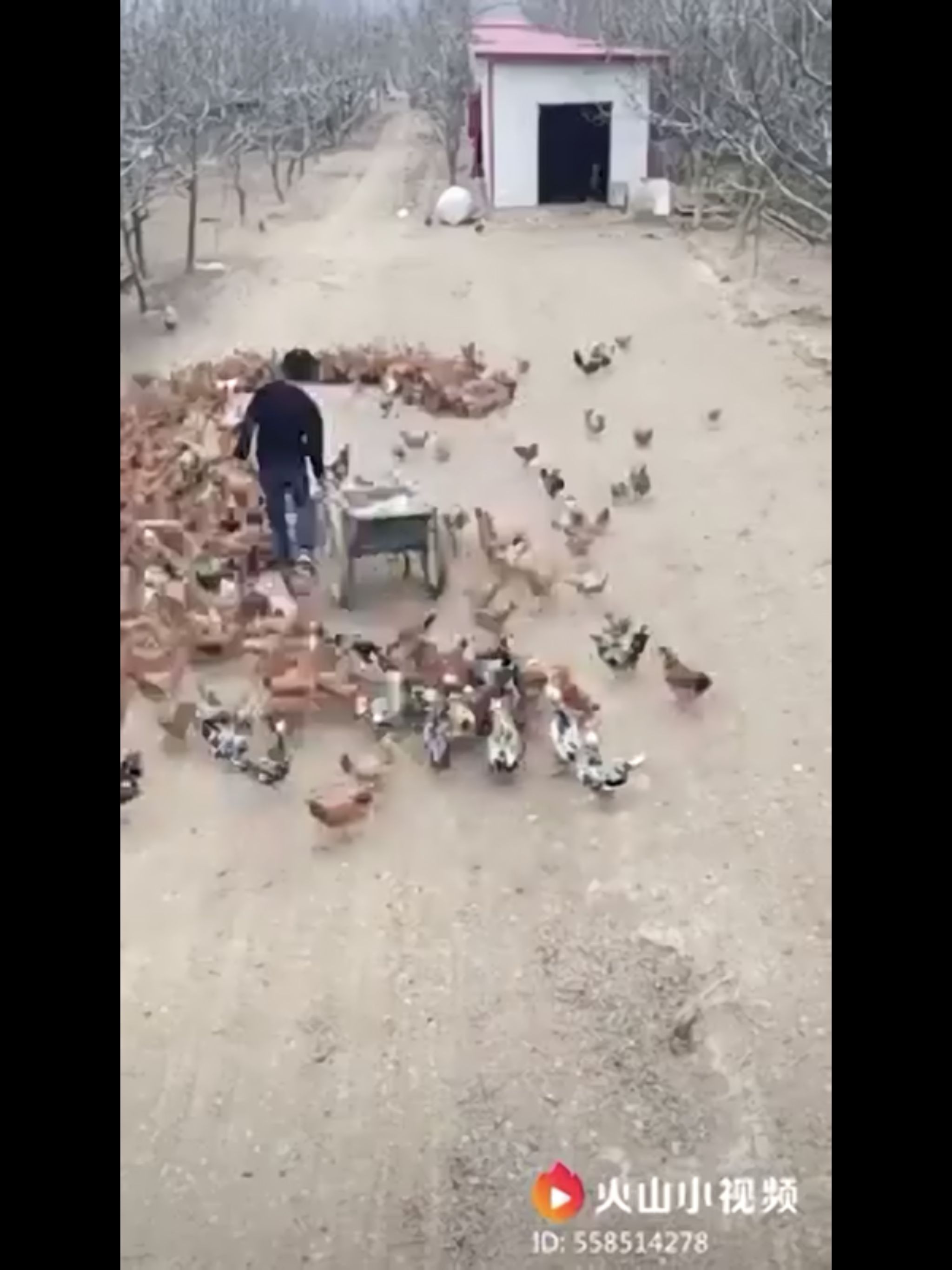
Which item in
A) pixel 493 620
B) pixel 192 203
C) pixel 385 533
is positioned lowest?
pixel 493 620

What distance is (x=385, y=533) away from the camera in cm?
498

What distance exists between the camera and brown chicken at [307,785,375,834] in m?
3.66

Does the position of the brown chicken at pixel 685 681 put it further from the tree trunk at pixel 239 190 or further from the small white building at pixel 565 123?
the tree trunk at pixel 239 190

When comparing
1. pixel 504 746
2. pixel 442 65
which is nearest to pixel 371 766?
pixel 504 746

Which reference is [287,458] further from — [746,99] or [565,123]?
[565,123]

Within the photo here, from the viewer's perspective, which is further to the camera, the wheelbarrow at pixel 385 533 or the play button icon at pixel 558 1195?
the wheelbarrow at pixel 385 533

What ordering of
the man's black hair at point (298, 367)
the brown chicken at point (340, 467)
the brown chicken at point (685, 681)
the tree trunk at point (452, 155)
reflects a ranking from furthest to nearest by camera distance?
the tree trunk at point (452, 155)
the brown chicken at point (340, 467)
the man's black hair at point (298, 367)
the brown chicken at point (685, 681)

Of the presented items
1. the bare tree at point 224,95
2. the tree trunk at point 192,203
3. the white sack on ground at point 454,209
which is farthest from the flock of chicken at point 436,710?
the white sack on ground at point 454,209

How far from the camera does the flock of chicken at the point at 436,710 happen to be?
3.85 metres

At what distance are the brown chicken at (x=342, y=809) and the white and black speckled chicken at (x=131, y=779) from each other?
46 centimetres

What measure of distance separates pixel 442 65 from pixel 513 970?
1649 centimetres

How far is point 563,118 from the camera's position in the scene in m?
13.8

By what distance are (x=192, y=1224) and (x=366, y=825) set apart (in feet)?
4.28

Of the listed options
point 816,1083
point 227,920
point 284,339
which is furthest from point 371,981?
point 284,339
